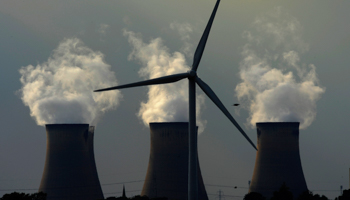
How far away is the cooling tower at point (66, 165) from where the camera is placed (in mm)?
48906

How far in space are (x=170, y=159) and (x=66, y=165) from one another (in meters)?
8.79

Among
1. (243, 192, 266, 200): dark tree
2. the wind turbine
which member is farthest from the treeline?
the wind turbine

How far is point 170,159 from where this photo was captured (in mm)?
50125

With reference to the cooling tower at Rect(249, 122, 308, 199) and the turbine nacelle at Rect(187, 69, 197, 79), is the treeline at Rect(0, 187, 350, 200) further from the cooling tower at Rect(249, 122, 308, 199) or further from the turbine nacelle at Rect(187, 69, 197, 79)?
the turbine nacelle at Rect(187, 69, 197, 79)

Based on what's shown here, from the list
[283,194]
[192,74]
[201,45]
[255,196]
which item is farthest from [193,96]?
[255,196]

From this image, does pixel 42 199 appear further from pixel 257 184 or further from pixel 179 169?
pixel 257 184

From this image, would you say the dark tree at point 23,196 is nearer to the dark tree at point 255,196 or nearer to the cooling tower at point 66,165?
the cooling tower at point 66,165

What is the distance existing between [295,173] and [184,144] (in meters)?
10.2

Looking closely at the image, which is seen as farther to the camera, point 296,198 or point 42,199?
point 296,198

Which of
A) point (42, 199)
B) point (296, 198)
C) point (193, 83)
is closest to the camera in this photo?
point (193, 83)

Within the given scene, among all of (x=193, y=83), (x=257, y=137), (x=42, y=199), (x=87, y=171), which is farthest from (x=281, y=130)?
(x=193, y=83)

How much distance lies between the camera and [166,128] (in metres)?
50.3

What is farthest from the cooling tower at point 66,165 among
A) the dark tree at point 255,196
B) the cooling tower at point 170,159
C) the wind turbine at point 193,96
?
the wind turbine at point 193,96

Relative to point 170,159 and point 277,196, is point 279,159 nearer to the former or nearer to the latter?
point 277,196
